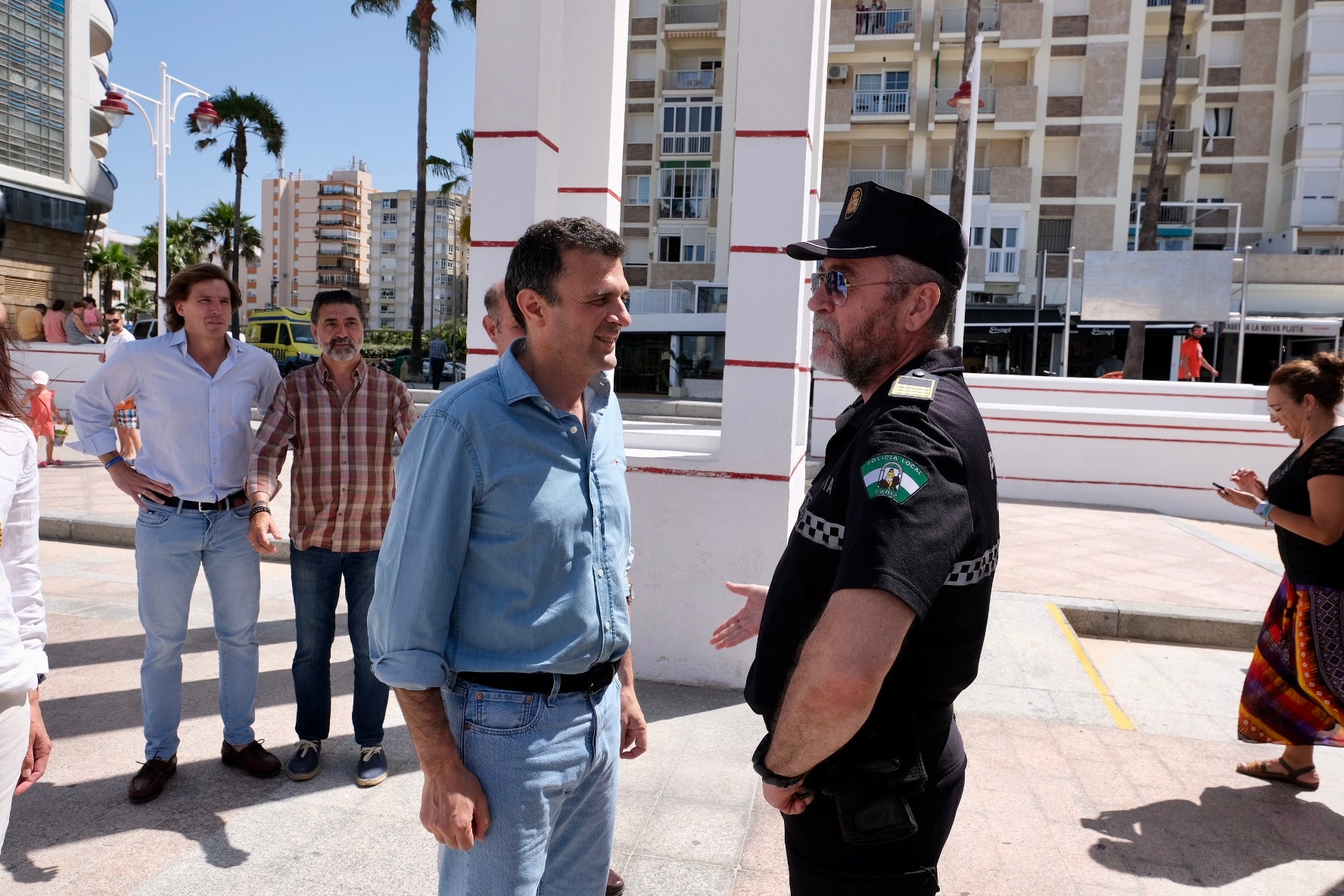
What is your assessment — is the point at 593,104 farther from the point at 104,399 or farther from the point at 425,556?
the point at 425,556

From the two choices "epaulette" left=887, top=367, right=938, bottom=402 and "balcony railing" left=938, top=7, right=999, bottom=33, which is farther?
"balcony railing" left=938, top=7, right=999, bottom=33

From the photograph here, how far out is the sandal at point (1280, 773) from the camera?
Answer: 4.04 metres

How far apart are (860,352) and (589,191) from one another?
3.55 meters

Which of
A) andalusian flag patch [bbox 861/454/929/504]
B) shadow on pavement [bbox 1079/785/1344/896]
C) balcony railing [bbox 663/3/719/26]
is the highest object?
balcony railing [bbox 663/3/719/26]

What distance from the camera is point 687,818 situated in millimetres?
3516

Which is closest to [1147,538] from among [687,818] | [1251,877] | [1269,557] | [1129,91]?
[1269,557]

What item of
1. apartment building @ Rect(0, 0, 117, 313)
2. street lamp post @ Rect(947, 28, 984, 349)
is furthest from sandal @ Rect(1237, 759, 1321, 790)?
apartment building @ Rect(0, 0, 117, 313)

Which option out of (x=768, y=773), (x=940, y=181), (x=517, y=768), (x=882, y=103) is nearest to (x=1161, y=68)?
(x=940, y=181)

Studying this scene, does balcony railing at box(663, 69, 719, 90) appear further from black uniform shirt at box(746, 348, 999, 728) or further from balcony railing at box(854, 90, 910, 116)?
black uniform shirt at box(746, 348, 999, 728)

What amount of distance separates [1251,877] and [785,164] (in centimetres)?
366

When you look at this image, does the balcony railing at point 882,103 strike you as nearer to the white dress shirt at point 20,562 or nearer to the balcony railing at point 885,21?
the balcony railing at point 885,21

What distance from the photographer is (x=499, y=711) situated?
179 centimetres

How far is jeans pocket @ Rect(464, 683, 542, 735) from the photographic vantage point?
179 cm

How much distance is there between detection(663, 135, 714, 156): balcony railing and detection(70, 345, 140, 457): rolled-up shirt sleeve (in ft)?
121
